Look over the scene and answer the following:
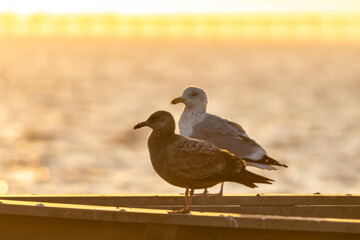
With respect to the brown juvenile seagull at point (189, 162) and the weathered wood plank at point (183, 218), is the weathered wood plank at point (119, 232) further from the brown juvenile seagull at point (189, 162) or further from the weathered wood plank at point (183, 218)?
the brown juvenile seagull at point (189, 162)

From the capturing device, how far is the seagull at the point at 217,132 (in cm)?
920

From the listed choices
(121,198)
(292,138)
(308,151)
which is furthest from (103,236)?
(292,138)

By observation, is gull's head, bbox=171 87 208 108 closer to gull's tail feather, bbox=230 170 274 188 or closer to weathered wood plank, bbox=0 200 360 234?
gull's tail feather, bbox=230 170 274 188

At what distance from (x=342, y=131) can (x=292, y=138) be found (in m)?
4.76

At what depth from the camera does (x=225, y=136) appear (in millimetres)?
9625

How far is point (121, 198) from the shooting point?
24.7 ft

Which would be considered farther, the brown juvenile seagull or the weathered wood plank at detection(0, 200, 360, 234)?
the brown juvenile seagull

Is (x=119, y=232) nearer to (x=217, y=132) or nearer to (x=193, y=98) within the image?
(x=217, y=132)

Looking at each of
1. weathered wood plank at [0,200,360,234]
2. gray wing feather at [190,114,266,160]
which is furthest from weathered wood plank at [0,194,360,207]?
gray wing feather at [190,114,266,160]

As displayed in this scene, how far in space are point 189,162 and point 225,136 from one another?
115 inches

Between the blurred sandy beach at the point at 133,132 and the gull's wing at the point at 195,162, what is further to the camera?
the blurred sandy beach at the point at 133,132

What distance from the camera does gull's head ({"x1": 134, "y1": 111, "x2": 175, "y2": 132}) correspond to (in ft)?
22.8

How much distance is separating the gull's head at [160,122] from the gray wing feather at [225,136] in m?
2.52

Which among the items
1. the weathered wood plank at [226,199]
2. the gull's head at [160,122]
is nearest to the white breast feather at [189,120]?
the weathered wood plank at [226,199]
